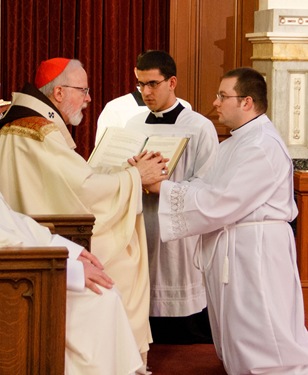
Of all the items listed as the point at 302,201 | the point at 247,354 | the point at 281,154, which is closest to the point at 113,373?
the point at 247,354

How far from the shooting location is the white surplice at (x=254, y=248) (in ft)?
16.2

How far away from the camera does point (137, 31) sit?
876 cm

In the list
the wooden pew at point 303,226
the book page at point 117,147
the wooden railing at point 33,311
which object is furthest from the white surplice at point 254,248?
the wooden pew at point 303,226

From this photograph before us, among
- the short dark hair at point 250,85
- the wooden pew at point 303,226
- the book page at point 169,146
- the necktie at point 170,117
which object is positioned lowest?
the wooden pew at point 303,226

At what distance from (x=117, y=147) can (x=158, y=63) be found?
67 cm

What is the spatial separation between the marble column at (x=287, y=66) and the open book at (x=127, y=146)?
238 centimetres

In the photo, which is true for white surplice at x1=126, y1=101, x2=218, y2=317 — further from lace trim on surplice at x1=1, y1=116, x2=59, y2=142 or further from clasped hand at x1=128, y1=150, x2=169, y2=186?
lace trim on surplice at x1=1, y1=116, x2=59, y2=142

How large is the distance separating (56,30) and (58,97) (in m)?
3.34

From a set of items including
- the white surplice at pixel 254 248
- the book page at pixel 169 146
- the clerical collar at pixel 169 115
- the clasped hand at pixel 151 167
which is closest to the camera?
the white surplice at pixel 254 248

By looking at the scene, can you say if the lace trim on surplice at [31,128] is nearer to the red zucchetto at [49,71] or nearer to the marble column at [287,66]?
the red zucchetto at [49,71]

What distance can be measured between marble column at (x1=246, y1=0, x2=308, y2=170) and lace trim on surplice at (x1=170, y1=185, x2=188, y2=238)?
8.72ft

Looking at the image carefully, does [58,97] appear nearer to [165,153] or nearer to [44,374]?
[165,153]

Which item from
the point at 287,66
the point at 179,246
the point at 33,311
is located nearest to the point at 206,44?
the point at 287,66

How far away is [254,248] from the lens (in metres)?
4.99
